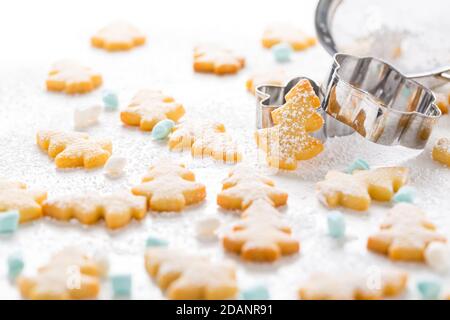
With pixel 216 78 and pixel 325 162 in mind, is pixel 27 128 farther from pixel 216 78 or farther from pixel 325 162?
pixel 325 162

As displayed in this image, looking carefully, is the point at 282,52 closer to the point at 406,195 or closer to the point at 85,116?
the point at 85,116

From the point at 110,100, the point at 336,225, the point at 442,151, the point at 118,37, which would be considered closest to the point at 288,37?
the point at 118,37

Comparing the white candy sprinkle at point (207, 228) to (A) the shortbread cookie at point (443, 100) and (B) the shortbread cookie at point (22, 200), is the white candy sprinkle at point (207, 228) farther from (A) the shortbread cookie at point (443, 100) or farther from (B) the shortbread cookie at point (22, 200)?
(A) the shortbread cookie at point (443, 100)

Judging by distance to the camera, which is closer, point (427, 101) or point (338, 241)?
point (338, 241)

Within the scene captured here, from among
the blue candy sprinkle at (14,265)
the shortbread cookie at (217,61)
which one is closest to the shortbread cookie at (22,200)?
the blue candy sprinkle at (14,265)
